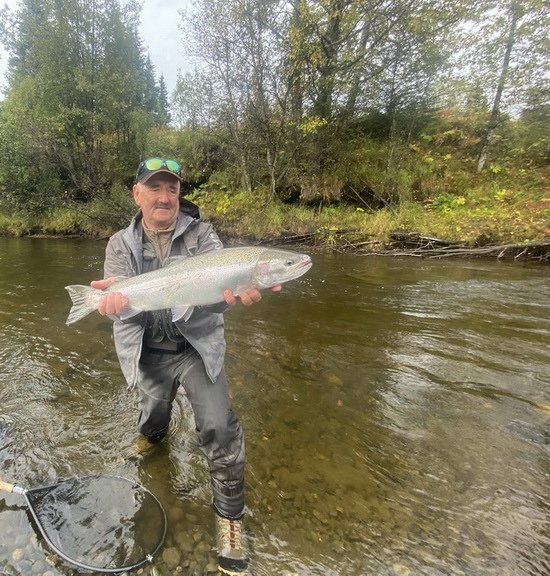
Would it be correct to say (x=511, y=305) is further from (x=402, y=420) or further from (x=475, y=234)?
(x=475, y=234)

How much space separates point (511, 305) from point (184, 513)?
767 cm

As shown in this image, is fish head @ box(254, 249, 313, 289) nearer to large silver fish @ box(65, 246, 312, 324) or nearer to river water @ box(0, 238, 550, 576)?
large silver fish @ box(65, 246, 312, 324)

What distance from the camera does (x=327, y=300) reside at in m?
8.68

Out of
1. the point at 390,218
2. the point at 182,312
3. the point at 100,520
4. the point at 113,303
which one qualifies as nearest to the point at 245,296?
the point at 182,312

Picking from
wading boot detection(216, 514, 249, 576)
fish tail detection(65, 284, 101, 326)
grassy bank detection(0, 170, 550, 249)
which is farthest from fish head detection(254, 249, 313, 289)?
grassy bank detection(0, 170, 550, 249)

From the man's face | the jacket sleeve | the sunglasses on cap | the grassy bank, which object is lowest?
the grassy bank

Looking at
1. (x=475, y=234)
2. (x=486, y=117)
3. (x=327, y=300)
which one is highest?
(x=486, y=117)

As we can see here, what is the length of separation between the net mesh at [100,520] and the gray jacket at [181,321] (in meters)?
→ 1.06

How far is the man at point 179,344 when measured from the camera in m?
2.52

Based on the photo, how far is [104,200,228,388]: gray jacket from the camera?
2658 millimetres

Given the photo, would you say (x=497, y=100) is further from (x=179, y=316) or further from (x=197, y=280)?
(x=179, y=316)

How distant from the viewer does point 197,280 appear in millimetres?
2664

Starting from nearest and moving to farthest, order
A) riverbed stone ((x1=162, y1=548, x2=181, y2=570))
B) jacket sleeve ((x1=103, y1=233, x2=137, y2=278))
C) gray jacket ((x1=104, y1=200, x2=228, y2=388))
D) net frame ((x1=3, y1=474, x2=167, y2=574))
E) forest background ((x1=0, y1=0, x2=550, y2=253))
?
net frame ((x1=3, y1=474, x2=167, y2=574))
riverbed stone ((x1=162, y1=548, x2=181, y2=570))
gray jacket ((x1=104, y1=200, x2=228, y2=388))
jacket sleeve ((x1=103, y1=233, x2=137, y2=278))
forest background ((x1=0, y1=0, x2=550, y2=253))

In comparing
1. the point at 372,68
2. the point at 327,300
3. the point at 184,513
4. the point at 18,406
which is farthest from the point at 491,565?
the point at 372,68
